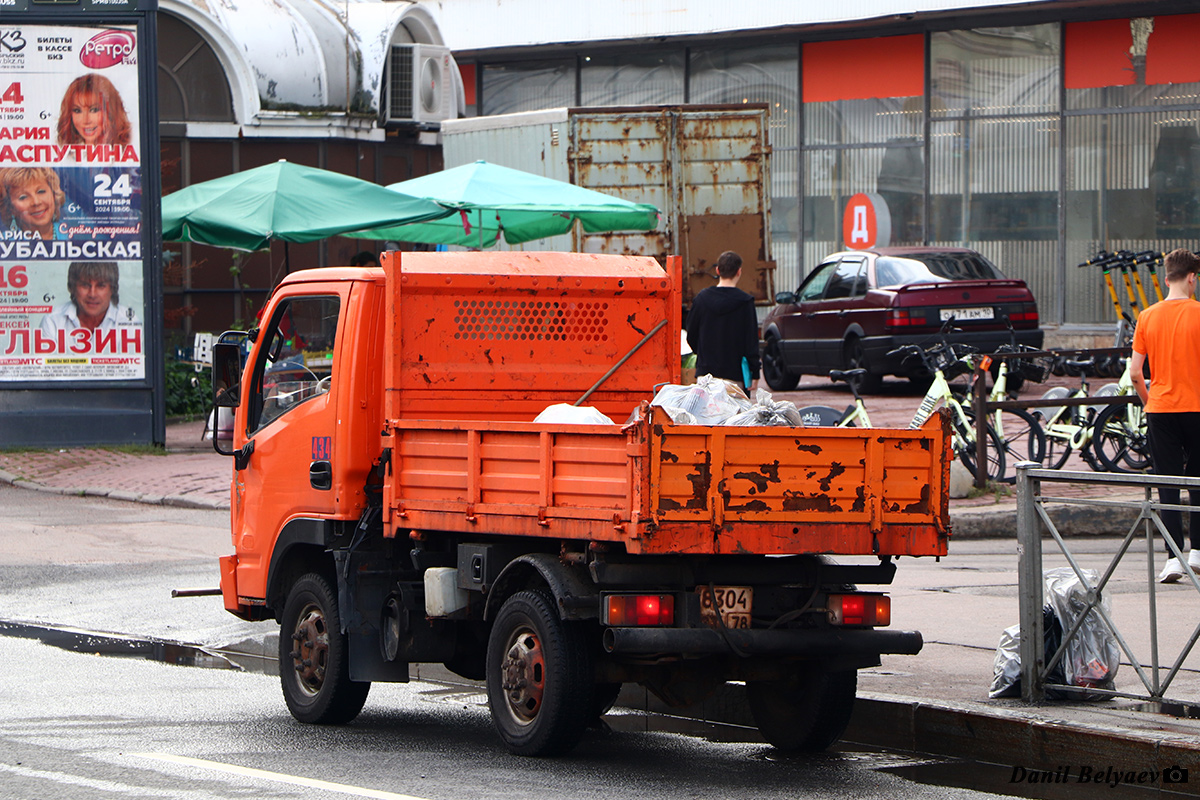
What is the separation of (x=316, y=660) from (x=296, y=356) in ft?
4.71

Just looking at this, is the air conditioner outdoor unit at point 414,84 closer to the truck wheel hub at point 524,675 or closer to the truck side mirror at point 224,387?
the truck side mirror at point 224,387

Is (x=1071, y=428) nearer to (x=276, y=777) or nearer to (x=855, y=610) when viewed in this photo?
(x=855, y=610)

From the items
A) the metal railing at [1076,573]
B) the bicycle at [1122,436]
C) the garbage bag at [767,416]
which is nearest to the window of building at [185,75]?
the bicycle at [1122,436]

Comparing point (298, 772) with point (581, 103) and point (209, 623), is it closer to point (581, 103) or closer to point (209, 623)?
point (209, 623)

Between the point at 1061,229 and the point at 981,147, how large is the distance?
6.02 feet

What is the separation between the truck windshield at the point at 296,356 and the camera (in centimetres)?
776

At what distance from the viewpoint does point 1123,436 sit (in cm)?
1405

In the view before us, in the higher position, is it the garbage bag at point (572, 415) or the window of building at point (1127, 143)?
the window of building at point (1127, 143)

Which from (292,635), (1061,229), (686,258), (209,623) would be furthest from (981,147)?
(292,635)

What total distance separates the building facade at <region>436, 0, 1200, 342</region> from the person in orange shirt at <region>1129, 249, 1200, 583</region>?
15.3m

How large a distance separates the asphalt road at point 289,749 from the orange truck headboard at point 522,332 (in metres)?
1.45

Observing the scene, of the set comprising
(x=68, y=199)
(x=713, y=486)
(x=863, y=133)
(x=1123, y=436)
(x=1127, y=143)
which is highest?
(x=863, y=133)

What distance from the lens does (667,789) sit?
6254 mm

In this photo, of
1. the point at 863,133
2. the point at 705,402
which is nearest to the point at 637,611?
the point at 705,402
